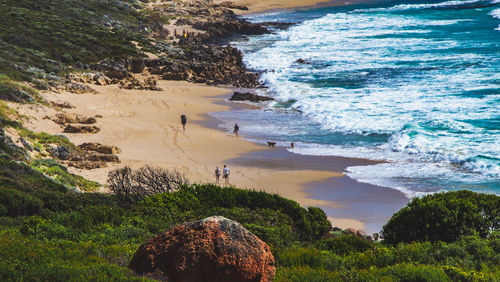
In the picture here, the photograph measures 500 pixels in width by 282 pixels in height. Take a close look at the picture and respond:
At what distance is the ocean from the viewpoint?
22.6m

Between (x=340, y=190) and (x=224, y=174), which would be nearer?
(x=340, y=190)

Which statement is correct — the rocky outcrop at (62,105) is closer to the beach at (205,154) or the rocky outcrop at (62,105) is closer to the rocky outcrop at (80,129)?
the beach at (205,154)

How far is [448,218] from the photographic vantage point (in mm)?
12383

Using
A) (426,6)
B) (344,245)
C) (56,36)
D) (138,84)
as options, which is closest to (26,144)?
(344,245)

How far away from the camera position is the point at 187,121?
98.6ft

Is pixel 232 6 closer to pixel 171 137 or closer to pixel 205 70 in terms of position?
pixel 205 70

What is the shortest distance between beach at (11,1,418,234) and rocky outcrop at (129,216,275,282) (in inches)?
389

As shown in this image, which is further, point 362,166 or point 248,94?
point 248,94

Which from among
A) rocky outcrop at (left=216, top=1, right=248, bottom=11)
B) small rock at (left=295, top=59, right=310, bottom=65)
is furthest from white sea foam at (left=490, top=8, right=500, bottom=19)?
rocky outcrop at (left=216, top=1, right=248, bottom=11)

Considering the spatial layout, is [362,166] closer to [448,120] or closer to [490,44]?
[448,120]

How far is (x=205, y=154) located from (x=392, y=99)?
1374cm

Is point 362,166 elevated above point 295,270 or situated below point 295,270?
below

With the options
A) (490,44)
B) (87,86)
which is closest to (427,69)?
(490,44)

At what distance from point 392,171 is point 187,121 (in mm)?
11337
